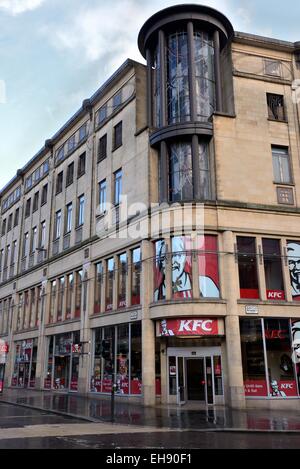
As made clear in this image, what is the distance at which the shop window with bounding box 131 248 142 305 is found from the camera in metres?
25.2

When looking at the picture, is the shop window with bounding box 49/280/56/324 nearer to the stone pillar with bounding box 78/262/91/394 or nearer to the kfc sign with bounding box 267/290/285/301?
the stone pillar with bounding box 78/262/91/394

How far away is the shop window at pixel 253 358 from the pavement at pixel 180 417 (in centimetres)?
143

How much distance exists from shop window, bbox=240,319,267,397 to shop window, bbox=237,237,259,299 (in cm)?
149

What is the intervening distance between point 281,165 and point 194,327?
10956 millimetres

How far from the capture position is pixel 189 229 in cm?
2333

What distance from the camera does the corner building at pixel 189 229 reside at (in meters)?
22.4

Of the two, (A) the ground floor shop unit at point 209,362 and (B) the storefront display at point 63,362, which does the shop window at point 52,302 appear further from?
(A) the ground floor shop unit at point 209,362

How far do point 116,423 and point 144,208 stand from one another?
12463mm

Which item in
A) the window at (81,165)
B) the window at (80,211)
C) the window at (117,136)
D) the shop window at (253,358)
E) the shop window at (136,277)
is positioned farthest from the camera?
the window at (81,165)

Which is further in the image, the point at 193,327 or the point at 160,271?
the point at 160,271

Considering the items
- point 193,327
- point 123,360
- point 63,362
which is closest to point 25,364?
point 63,362

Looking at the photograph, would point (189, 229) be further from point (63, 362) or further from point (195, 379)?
point (63, 362)

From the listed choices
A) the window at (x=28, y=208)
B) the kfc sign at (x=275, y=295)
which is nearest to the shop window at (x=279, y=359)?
the kfc sign at (x=275, y=295)

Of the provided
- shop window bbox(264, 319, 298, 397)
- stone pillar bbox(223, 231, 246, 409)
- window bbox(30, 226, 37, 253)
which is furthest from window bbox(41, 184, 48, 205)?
shop window bbox(264, 319, 298, 397)
